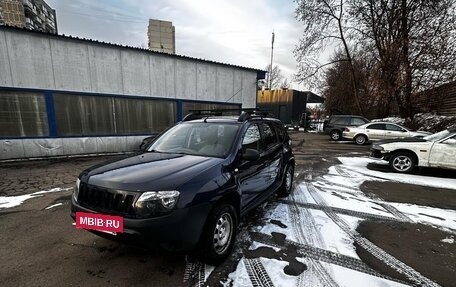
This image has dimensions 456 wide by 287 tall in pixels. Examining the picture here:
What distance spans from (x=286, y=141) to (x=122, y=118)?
292 inches

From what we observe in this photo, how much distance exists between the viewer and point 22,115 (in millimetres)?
8125

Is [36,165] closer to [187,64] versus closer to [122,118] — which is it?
[122,118]

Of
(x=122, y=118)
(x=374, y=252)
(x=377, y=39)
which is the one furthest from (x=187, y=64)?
(x=377, y=39)

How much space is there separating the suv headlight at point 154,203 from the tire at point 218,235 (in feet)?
1.60

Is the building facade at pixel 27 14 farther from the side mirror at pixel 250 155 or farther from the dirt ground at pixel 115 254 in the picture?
the side mirror at pixel 250 155

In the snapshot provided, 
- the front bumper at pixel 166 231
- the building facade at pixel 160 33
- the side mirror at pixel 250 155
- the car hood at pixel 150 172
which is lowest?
the front bumper at pixel 166 231

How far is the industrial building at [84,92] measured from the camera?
7.97 meters

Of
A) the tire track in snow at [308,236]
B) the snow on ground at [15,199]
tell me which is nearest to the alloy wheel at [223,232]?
the tire track in snow at [308,236]

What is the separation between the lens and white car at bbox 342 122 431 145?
13.8 metres

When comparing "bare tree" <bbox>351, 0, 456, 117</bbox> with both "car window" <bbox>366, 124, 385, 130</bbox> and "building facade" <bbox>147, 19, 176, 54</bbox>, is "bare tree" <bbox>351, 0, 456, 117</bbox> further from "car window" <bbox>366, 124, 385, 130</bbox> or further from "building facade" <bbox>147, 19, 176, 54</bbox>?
"building facade" <bbox>147, 19, 176, 54</bbox>

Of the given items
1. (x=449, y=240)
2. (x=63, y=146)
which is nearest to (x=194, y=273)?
(x=449, y=240)

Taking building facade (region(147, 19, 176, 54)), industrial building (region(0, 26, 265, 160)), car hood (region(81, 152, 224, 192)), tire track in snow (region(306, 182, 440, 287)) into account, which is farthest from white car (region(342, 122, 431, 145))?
building facade (region(147, 19, 176, 54))

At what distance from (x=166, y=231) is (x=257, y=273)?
1129mm

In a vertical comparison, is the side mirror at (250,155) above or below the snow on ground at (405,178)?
above
